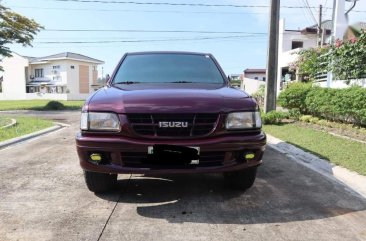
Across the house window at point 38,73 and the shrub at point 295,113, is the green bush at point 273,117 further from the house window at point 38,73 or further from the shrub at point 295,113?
the house window at point 38,73

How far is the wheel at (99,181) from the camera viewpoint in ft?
13.2

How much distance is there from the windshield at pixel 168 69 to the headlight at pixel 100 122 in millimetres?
1055

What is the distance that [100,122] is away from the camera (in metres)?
3.65

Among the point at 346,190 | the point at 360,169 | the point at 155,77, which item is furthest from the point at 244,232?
the point at 360,169

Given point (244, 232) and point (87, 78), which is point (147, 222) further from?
point (87, 78)

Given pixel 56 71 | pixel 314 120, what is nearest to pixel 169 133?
pixel 314 120

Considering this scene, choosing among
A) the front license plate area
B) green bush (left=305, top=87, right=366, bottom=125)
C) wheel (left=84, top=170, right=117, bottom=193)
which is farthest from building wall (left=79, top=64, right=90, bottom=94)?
the front license plate area

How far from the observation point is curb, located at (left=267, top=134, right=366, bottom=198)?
4.73 meters

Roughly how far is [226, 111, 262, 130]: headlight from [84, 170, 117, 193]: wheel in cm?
142

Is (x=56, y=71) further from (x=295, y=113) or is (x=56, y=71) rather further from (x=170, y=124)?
(x=170, y=124)

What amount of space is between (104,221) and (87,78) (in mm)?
55003

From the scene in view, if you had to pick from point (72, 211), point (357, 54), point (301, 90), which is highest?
point (357, 54)

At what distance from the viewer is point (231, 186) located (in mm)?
4391

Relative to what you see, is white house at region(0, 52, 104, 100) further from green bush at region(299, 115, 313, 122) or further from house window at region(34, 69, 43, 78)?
green bush at region(299, 115, 313, 122)
